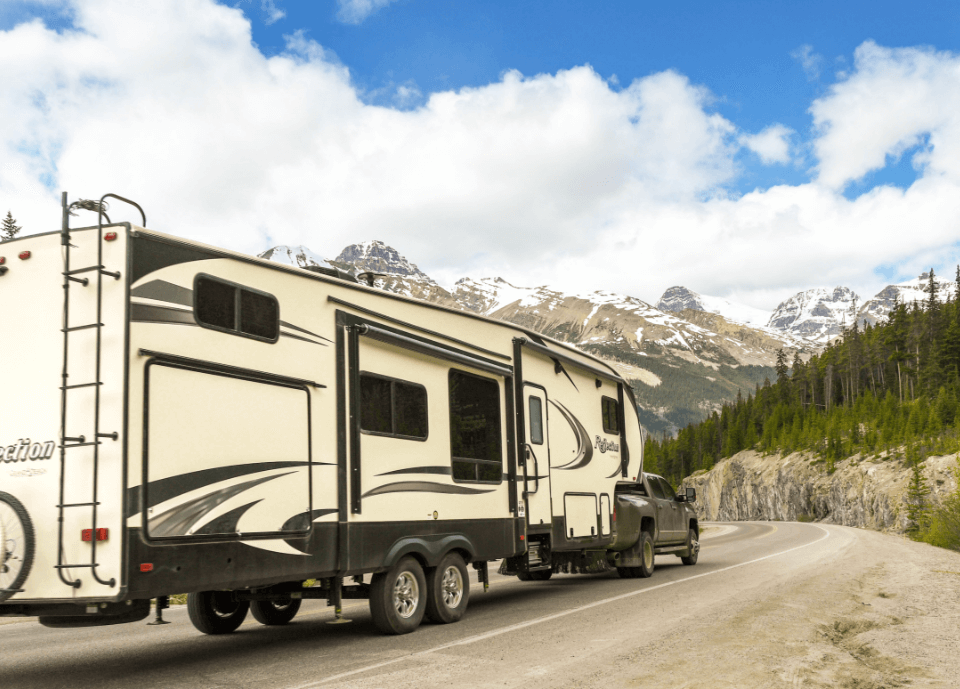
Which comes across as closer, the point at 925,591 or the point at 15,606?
the point at 15,606

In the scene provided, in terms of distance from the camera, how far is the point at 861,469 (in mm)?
87875

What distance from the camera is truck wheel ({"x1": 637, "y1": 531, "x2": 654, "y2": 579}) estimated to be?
15836mm

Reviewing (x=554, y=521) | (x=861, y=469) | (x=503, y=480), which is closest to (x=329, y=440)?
(x=503, y=480)

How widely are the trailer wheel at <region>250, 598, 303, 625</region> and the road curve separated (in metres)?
0.14

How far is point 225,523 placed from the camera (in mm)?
7352

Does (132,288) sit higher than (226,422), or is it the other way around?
(132,288)

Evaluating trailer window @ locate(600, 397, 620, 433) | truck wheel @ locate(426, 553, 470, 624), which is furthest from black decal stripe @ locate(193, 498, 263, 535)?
trailer window @ locate(600, 397, 620, 433)

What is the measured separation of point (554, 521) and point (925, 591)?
560cm

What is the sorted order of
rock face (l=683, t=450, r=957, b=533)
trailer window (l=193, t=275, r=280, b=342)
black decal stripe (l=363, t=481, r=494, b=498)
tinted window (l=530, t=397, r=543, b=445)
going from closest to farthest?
trailer window (l=193, t=275, r=280, b=342) → black decal stripe (l=363, t=481, r=494, b=498) → tinted window (l=530, t=397, r=543, b=445) → rock face (l=683, t=450, r=957, b=533)

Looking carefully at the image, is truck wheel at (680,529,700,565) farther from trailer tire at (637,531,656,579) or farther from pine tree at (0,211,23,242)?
pine tree at (0,211,23,242)

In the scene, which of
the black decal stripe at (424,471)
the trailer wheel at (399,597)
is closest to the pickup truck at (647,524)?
the black decal stripe at (424,471)

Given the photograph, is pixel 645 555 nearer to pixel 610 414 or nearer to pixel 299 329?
pixel 610 414

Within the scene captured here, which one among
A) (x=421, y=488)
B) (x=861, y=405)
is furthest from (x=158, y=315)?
(x=861, y=405)

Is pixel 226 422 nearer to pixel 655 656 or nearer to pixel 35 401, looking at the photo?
pixel 35 401
